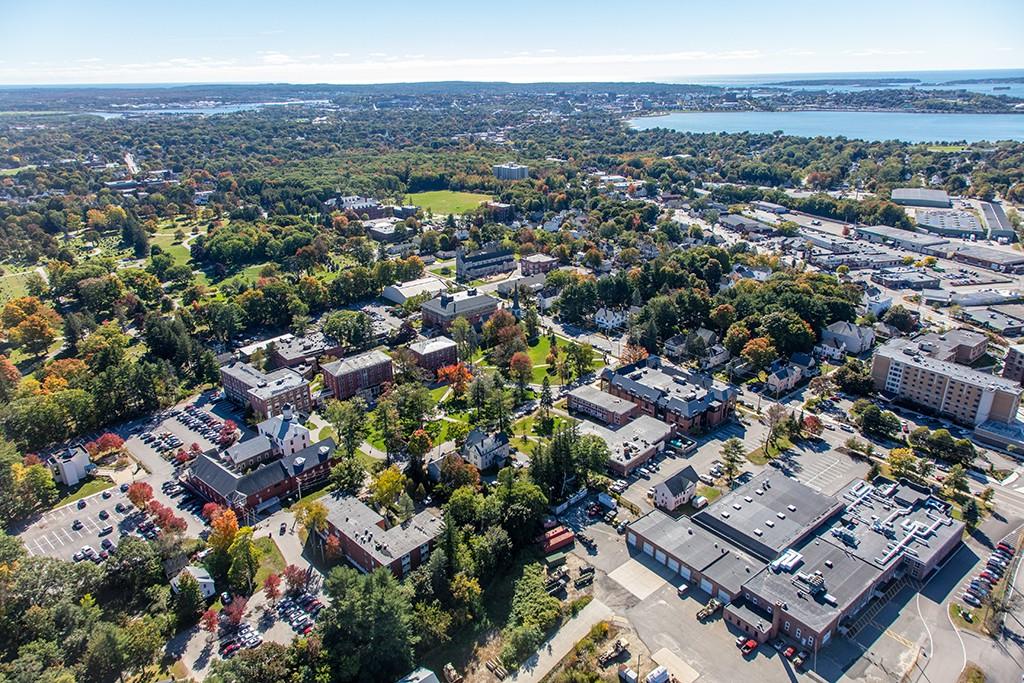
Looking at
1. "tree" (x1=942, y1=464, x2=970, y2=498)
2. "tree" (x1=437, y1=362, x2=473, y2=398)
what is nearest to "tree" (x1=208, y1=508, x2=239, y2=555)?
"tree" (x1=437, y1=362, x2=473, y2=398)

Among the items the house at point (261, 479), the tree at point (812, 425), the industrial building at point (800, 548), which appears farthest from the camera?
the tree at point (812, 425)

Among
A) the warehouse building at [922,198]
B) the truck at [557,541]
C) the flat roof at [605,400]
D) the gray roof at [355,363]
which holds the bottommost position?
the truck at [557,541]

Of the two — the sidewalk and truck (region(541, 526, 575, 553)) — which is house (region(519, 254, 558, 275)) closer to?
truck (region(541, 526, 575, 553))

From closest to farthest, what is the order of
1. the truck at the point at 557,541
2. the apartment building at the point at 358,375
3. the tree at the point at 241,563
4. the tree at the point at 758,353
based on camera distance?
the tree at the point at 241,563 < the truck at the point at 557,541 < the apartment building at the point at 358,375 < the tree at the point at 758,353

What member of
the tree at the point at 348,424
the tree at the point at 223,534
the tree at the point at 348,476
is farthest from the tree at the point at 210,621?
the tree at the point at 348,424

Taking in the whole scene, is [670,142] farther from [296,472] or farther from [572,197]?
[296,472]

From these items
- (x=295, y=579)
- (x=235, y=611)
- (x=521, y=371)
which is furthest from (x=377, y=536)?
(x=521, y=371)

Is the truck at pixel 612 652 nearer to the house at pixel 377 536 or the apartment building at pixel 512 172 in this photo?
the house at pixel 377 536
